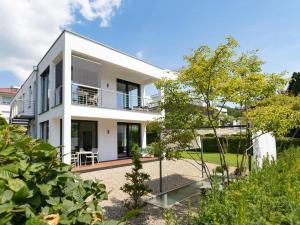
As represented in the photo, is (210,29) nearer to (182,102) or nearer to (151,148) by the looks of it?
(182,102)

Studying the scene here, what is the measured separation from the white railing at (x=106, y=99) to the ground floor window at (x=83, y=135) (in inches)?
60.4

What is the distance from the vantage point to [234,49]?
248 inches

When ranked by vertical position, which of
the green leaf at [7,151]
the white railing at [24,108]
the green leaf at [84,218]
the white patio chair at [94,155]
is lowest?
the white patio chair at [94,155]

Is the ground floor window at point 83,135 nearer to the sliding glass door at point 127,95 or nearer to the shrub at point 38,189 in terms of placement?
the sliding glass door at point 127,95

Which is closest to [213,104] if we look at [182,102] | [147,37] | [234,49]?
[182,102]

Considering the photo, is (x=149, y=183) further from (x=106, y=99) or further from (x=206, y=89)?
(x=106, y=99)

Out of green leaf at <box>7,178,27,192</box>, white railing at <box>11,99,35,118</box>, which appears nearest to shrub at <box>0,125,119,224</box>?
green leaf at <box>7,178,27,192</box>

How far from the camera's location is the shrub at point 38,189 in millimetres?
1153

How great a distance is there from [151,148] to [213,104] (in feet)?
8.07

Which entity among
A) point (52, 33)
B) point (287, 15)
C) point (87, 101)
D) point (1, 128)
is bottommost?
point (1, 128)

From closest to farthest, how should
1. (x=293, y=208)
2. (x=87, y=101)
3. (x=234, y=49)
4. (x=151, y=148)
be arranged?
(x=293, y=208), (x=234, y=49), (x=151, y=148), (x=87, y=101)

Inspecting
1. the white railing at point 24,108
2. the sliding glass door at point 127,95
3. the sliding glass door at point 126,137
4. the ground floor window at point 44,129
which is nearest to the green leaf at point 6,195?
the sliding glass door at point 127,95

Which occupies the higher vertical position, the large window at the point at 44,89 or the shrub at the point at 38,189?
the large window at the point at 44,89

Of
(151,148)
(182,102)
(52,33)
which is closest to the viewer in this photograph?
(182,102)
